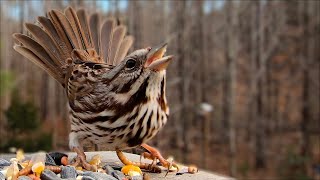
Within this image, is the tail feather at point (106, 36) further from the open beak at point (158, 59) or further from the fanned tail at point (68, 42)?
the open beak at point (158, 59)

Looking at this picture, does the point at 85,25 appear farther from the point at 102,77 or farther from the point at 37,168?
the point at 37,168

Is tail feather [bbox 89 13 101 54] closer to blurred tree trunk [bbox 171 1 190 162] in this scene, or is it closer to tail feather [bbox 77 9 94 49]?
tail feather [bbox 77 9 94 49]

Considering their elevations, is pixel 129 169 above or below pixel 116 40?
below

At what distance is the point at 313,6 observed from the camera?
10094mm

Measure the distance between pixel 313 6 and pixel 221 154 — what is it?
3.08 metres

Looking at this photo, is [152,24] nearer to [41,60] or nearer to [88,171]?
[41,60]

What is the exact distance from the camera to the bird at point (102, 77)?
2254mm

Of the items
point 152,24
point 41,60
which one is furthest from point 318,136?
point 41,60

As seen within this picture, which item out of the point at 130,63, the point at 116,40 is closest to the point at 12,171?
the point at 130,63

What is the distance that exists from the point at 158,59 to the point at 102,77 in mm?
414

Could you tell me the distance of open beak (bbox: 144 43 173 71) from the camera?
212 cm

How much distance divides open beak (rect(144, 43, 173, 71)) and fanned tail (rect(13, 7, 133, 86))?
2.65 feet

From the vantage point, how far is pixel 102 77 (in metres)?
2.49

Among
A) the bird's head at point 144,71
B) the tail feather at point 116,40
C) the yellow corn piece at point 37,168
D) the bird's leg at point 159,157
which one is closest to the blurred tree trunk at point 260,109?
the tail feather at point 116,40
